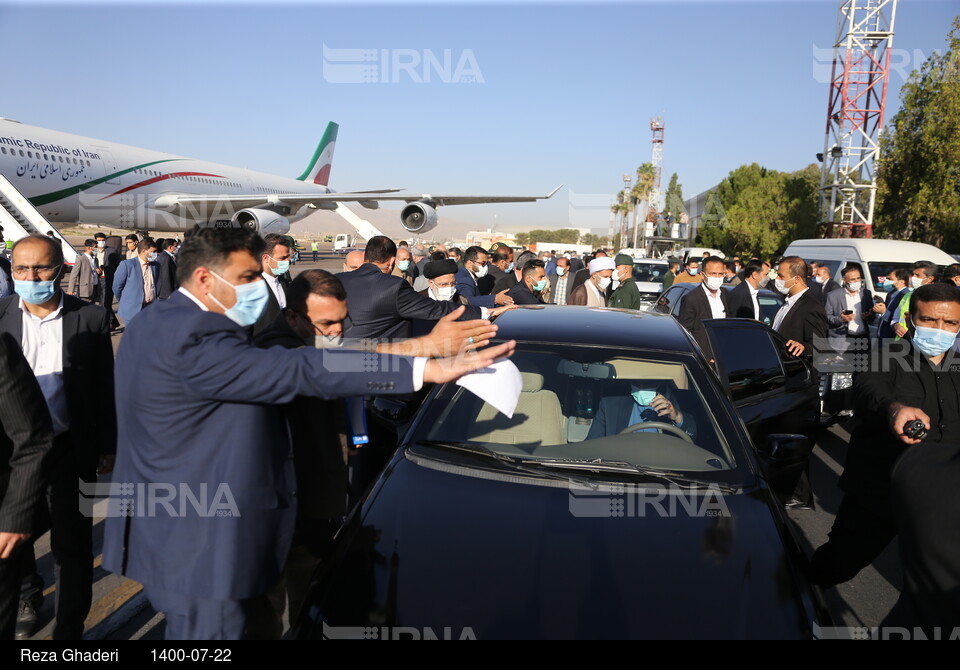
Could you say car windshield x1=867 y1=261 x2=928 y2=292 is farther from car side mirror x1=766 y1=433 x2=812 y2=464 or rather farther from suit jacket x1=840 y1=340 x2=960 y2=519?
car side mirror x1=766 y1=433 x2=812 y2=464

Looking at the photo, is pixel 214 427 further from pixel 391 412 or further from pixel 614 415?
pixel 614 415

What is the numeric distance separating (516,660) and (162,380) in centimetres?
133

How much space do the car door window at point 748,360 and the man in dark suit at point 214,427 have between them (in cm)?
394

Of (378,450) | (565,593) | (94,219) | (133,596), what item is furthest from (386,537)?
(94,219)

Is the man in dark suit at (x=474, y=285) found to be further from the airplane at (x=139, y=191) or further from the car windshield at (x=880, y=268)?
the airplane at (x=139, y=191)

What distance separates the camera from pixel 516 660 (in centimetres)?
188

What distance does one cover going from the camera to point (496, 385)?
81.9 inches

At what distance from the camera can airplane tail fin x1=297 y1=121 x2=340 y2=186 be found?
45344 mm

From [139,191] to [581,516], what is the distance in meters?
24.1

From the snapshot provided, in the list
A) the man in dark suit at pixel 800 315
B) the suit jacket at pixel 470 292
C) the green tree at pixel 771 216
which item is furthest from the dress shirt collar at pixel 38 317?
the green tree at pixel 771 216

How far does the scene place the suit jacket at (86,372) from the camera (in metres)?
3.35

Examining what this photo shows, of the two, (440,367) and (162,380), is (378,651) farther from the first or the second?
(162,380)

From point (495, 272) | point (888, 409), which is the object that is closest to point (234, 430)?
point (888, 409)

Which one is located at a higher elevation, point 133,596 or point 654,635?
point 654,635
